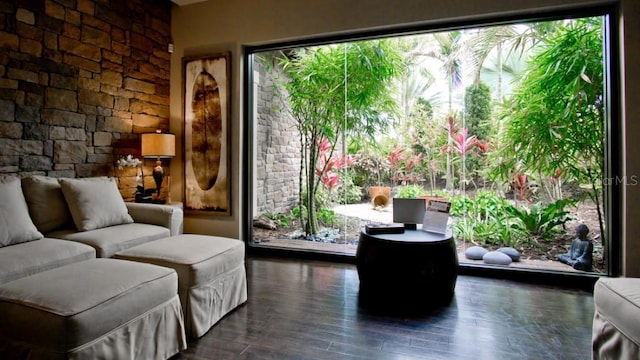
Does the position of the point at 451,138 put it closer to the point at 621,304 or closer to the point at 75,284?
the point at 621,304

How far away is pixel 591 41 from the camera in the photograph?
300 cm

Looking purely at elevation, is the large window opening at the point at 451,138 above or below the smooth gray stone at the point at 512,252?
above

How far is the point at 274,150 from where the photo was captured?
4.15 metres

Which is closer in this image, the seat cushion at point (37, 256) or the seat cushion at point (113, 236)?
the seat cushion at point (37, 256)

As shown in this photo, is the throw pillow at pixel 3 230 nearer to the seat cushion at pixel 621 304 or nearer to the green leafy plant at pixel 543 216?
the seat cushion at pixel 621 304

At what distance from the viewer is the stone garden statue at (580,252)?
2998mm

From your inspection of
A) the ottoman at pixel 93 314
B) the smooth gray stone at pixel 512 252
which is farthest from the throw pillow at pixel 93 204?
the smooth gray stone at pixel 512 252

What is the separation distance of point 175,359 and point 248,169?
2.49 meters

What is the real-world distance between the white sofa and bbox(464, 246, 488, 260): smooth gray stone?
2.80 m

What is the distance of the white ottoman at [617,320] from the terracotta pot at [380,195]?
7.27 feet

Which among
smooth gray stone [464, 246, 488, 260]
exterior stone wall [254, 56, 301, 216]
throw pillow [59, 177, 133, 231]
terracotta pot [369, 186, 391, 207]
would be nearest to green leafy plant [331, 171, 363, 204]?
terracotta pot [369, 186, 391, 207]

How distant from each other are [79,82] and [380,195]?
3.30 m

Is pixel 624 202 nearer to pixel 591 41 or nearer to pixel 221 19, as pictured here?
pixel 591 41

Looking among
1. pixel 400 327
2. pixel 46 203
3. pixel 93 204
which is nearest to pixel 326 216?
pixel 400 327
